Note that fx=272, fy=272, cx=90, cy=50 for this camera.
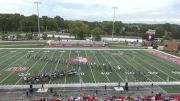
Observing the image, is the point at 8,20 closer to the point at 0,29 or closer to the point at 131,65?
the point at 0,29

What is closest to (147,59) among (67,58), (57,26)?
(67,58)

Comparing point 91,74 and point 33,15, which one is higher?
point 33,15

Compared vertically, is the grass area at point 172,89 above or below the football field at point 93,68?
below

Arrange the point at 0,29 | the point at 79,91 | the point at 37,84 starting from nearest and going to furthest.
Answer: the point at 79,91 < the point at 37,84 < the point at 0,29

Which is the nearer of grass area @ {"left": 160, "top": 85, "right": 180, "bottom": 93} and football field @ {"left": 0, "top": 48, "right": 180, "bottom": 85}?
grass area @ {"left": 160, "top": 85, "right": 180, "bottom": 93}

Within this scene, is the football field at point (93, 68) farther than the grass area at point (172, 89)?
Yes

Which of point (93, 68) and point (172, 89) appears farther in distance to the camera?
point (93, 68)

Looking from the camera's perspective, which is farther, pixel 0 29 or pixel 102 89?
pixel 0 29

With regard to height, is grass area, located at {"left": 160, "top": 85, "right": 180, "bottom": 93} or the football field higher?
the football field

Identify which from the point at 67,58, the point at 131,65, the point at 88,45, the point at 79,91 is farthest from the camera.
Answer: the point at 88,45

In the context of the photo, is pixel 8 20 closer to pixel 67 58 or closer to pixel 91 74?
pixel 67 58

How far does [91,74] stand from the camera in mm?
29109

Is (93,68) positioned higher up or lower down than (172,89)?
higher up

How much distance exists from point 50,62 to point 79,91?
13.1 meters
